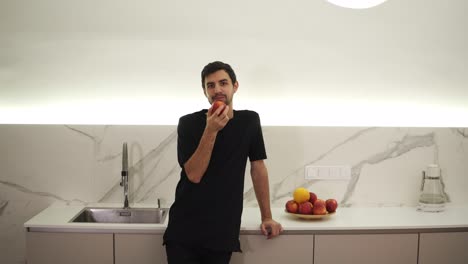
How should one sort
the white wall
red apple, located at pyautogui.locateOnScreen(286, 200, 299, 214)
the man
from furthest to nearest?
the white wall < red apple, located at pyautogui.locateOnScreen(286, 200, 299, 214) < the man

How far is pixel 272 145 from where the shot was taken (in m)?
2.34

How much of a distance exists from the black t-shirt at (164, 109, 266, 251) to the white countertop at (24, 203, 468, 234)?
0.94ft

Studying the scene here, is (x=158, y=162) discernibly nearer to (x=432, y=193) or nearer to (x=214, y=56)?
(x=214, y=56)

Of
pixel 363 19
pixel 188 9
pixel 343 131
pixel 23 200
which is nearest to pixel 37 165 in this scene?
pixel 23 200

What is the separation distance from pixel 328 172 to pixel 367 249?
1.72 ft

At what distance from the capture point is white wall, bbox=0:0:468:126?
2.32 meters

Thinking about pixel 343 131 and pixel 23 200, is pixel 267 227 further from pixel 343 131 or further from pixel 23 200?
pixel 23 200

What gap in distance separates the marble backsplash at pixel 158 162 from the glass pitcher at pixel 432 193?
0.24 feet

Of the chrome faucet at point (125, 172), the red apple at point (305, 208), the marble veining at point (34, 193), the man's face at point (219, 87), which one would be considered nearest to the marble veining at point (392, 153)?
the red apple at point (305, 208)

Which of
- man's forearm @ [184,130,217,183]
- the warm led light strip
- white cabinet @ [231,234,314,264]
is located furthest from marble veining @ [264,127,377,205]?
man's forearm @ [184,130,217,183]

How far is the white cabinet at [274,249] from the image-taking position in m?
1.93

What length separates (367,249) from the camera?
1.99 meters

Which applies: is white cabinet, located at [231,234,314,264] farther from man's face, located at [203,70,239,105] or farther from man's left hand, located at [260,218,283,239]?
man's face, located at [203,70,239,105]

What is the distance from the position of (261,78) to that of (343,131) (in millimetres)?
576
